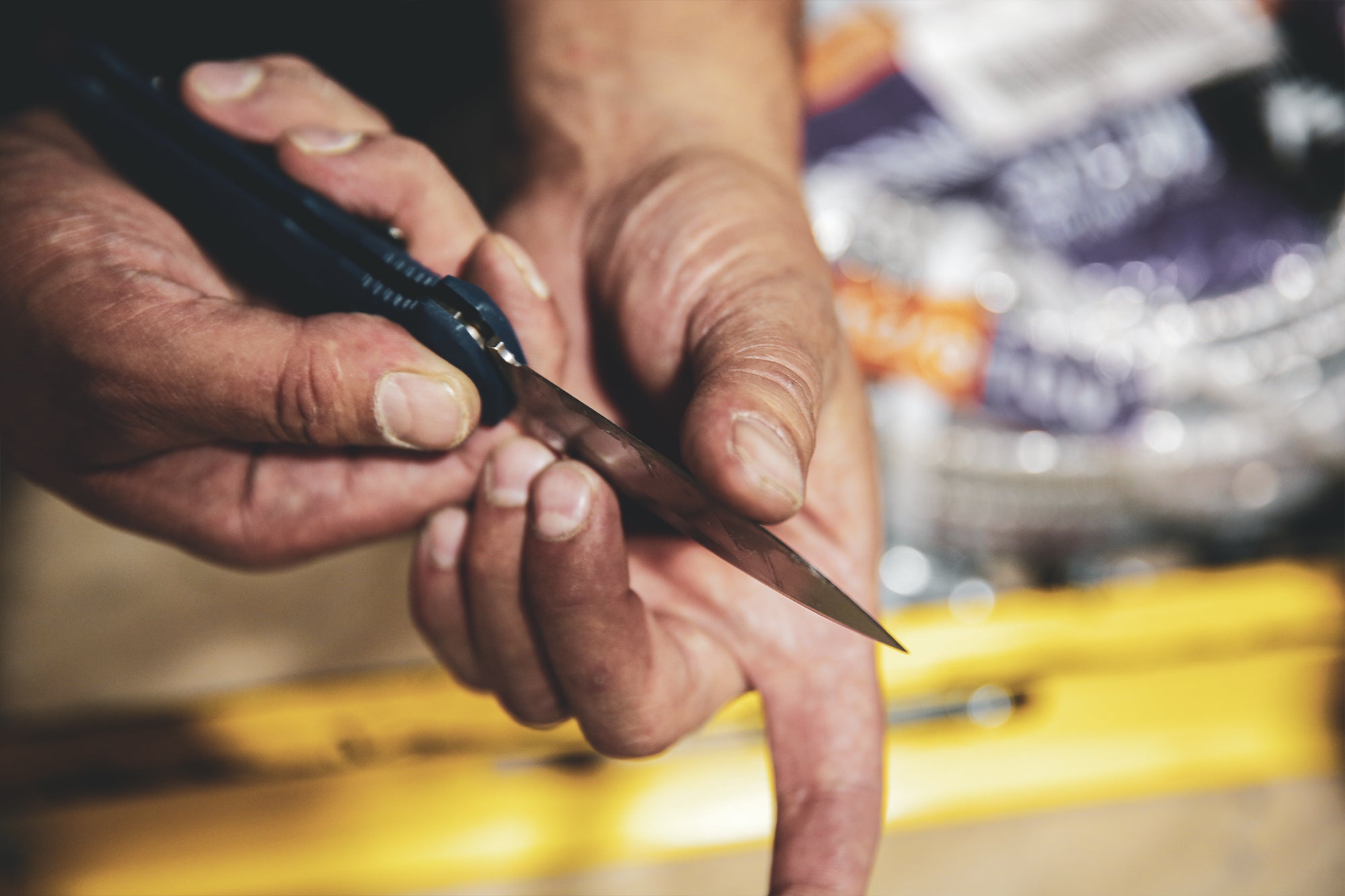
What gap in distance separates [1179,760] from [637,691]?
2.18 ft

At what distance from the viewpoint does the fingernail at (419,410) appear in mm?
476

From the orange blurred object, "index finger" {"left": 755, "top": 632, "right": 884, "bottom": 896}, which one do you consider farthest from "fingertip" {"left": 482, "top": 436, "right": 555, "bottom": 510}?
the orange blurred object

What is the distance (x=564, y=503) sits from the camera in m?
0.46

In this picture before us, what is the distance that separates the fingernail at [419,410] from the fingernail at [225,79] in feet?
1.06

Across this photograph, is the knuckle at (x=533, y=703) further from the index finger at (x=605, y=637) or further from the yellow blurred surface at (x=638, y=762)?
the yellow blurred surface at (x=638, y=762)

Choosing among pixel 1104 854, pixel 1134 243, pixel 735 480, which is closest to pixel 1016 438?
pixel 1134 243

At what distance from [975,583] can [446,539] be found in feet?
2.16

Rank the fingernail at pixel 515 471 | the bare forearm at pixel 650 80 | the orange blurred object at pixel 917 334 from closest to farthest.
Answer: the fingernail at pixel 515 471, the bare forearm at pixel 650 80, the orange blurred object at pixel 917 334

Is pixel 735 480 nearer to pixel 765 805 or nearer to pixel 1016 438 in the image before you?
pixel 765 805

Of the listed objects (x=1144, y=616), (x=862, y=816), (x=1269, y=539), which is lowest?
(x=862, y=816)

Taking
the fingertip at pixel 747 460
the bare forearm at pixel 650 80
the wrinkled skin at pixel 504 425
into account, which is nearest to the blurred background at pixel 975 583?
the bare forearm at pixel 650 80

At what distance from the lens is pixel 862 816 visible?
518 mm

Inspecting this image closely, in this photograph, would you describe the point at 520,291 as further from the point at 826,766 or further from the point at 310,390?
the point at 826,766

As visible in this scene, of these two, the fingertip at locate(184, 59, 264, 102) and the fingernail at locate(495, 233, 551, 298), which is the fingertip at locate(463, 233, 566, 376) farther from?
the fingertip at locate(184, 59, 264, 102)
